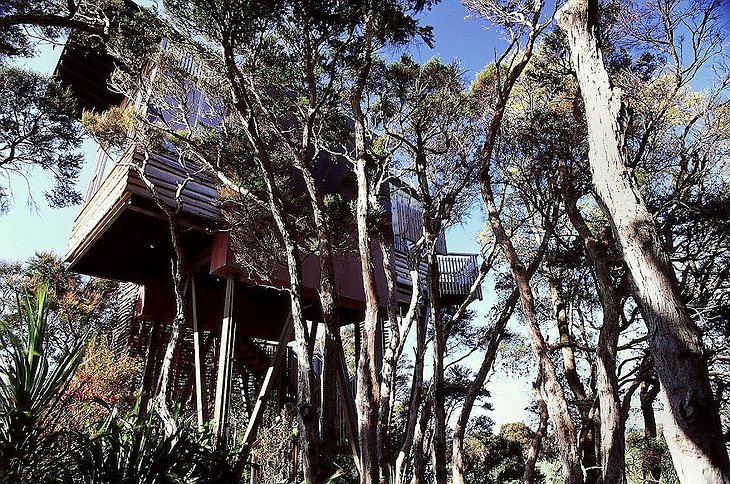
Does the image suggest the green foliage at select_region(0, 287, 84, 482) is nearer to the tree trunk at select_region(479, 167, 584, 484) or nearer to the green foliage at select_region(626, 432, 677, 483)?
the tree trunk at select_region(479, 167, 584, 484)

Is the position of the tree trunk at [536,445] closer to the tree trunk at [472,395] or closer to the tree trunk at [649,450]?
the tree trunk at [472,395]

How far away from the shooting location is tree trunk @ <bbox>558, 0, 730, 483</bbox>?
9.53 ft

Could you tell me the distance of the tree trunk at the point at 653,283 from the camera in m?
2.91

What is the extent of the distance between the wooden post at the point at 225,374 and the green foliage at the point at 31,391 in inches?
168

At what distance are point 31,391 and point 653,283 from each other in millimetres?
3866

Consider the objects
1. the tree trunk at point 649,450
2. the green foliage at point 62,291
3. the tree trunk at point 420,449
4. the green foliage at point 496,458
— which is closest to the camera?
the tree trunk at point 420,449

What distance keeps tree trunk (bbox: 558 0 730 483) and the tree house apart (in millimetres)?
3422

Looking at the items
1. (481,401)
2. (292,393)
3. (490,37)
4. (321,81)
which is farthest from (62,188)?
(481,401)

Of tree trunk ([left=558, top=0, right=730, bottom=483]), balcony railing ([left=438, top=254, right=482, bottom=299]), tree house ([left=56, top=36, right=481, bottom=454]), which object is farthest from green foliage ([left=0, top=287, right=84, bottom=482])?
balcony railing ([left=438, top=254, right=482, bottom=299])

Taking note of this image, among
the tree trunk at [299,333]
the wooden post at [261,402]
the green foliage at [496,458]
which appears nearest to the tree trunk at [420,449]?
the tree trunk at [299,333]

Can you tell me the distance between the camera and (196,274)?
1016 cm

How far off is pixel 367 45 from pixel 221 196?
11.6ft

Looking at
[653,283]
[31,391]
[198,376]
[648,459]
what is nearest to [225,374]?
[198,376]

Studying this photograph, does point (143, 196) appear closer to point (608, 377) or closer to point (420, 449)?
point (420, 449)
